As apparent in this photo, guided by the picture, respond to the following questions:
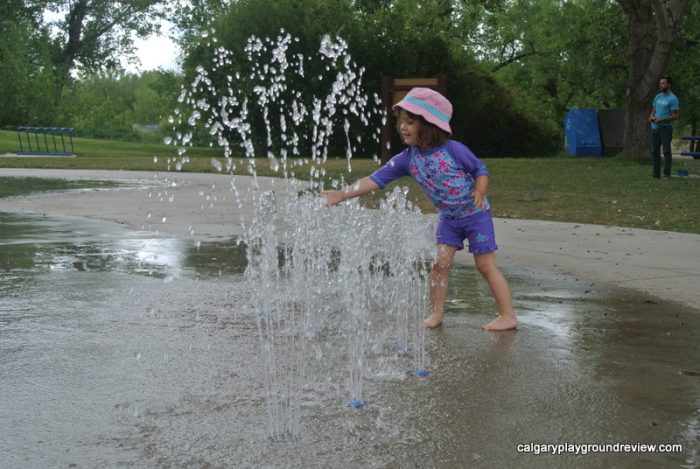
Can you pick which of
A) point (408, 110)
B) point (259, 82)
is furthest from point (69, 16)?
point (408, 110)

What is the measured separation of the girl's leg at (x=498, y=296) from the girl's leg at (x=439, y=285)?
174 millimetres

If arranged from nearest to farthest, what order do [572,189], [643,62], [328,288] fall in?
[328,288] < [572,189] < [643,62]

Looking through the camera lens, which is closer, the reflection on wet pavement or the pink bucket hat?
the reflection on wet pavement

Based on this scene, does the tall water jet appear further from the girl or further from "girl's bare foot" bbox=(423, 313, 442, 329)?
the girl

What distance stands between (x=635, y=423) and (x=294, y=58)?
26127mm

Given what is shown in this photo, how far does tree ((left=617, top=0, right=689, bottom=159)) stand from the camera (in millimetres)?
21859

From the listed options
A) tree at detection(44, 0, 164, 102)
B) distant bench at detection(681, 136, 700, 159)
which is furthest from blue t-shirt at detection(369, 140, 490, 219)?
tree at detection(44, 0, 164, 102)

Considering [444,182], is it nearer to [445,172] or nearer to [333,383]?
[445,172]

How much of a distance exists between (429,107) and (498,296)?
114cm

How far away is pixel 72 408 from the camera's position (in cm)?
379

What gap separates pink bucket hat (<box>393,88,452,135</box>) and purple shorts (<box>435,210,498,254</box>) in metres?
0.54

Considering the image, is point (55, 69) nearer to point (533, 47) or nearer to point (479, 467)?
point (533, 47)

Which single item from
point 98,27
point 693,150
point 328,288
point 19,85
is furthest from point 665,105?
point 98,27

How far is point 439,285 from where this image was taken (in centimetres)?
538
